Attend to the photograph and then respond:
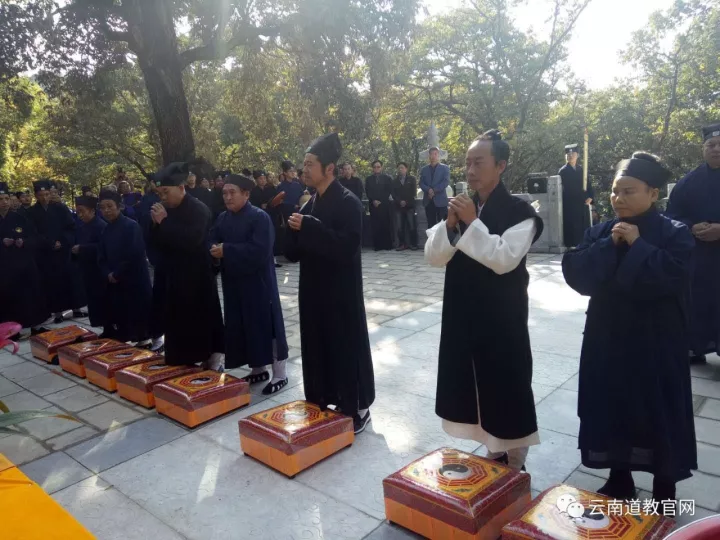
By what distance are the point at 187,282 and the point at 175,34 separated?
7.95 metres

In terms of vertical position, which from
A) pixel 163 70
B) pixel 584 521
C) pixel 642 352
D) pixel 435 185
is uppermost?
pixel 163 70

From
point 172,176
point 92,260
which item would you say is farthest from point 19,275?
point 172,176

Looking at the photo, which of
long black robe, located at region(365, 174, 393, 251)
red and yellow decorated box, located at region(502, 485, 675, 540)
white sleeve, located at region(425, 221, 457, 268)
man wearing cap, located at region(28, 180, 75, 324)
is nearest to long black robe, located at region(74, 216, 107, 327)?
man wearing cap, located at region(28, 180, 75, 324)

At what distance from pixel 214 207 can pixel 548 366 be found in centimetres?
786

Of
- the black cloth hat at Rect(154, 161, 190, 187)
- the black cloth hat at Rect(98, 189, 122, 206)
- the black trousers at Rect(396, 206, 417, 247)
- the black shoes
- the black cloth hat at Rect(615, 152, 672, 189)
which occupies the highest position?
the black cloth hat at Rect(154, 161, 190, 187)

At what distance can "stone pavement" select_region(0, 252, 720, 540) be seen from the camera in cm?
281

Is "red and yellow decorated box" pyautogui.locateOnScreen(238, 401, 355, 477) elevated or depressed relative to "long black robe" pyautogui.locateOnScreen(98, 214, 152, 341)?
depressed

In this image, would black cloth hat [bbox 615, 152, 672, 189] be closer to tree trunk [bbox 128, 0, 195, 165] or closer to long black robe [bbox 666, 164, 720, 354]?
long black robe [bbox 666, 164, 720, 354]

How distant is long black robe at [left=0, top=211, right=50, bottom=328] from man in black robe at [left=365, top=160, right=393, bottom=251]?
744cm

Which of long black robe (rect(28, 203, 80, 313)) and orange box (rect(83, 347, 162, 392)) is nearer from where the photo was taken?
orange box (rect(83, 347, 162, 392))

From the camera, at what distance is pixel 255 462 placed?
11.2 feet

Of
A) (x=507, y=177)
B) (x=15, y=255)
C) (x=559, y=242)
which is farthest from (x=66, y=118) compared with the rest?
(x=559, y=242)

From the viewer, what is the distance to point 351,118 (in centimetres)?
1226

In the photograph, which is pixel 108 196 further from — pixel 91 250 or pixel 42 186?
pixel 42 186
